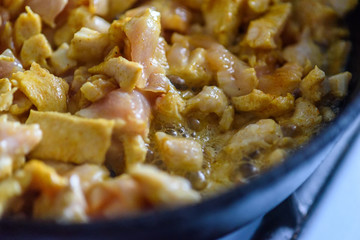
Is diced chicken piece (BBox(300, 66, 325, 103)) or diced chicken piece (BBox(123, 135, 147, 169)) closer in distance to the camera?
diced chicken piece (BBox(123, 135, 147, 169))

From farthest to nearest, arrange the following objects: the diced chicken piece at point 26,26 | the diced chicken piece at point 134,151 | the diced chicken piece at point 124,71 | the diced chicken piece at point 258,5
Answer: the diced chicken piece at point 258,5
the diced chicken piece at point 26,26
the diced chicken piece at point 124,71
the diced chicken piece at point 134,151

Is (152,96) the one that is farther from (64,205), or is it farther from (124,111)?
(64,205)

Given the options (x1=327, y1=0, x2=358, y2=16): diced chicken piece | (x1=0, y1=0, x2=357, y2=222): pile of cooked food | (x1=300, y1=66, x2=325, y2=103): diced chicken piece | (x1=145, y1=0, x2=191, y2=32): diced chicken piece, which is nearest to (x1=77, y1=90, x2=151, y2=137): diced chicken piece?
(x1=0, y1=0, x2=357, y2=222): pile of cooked food

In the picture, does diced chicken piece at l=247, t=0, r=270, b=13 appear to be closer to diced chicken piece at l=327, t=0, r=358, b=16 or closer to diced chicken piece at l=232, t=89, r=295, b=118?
diced chicken piece at l=327, t=0, r=358, b=16

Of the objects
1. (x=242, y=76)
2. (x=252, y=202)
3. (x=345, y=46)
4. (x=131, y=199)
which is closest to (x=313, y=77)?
(x=242, y=76)

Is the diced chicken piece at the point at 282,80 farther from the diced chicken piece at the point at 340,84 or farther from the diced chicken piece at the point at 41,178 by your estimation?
the diced chicken piece at the point at 41,178

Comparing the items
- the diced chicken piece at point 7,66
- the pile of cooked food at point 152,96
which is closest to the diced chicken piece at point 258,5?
the pile of cooked food at point 152,96

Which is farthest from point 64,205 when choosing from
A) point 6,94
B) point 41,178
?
point 6,94
